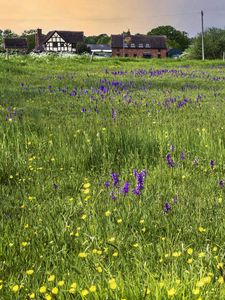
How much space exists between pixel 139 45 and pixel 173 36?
32.9 metres

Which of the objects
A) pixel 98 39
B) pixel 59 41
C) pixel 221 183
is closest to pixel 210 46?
pixel 59 41

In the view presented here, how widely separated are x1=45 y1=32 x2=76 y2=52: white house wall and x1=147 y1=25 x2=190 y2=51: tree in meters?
48.3

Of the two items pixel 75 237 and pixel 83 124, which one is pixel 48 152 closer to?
pixel 83 124

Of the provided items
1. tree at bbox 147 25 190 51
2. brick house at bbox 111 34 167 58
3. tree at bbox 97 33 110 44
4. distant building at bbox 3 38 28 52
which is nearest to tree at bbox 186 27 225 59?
distant building at bbox 3 38 28 52

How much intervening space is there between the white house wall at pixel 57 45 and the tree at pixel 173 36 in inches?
1900

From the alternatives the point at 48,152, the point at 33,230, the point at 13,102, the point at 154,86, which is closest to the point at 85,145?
the point at 48,152

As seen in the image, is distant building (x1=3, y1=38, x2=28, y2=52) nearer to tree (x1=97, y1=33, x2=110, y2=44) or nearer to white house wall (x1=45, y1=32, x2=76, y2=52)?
white house wall (x1=45, y1=32, x2=76, y2=52)

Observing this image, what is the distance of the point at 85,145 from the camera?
5.42 metres

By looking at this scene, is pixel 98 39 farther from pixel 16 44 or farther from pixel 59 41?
pixel 16 44

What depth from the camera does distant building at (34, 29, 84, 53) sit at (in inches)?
4611

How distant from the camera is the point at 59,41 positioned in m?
119

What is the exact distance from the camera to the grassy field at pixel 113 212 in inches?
93.7

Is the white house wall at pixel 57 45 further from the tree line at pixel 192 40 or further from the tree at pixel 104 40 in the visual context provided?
the tree at pixel 104 40

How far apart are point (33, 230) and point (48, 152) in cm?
208
